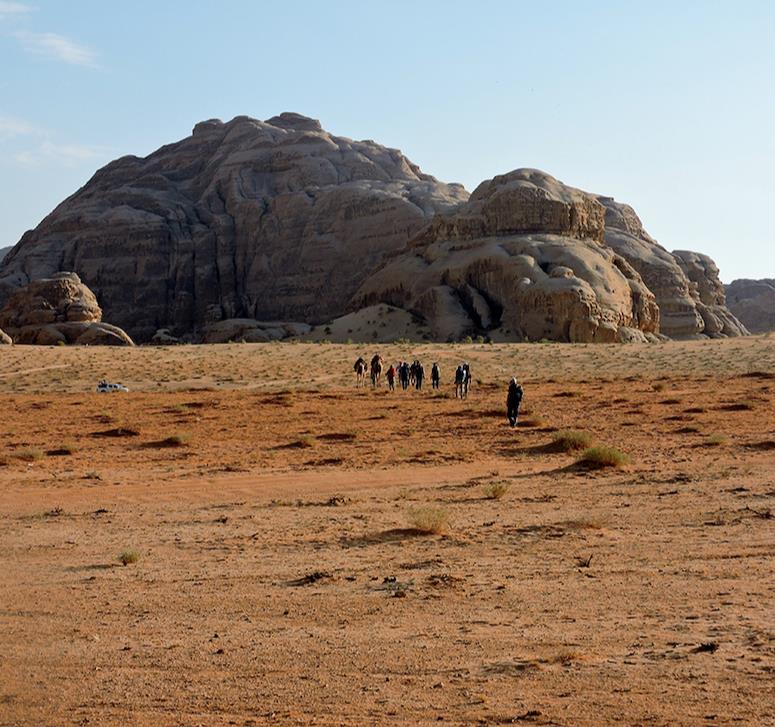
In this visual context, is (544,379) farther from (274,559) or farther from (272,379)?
(274,559)

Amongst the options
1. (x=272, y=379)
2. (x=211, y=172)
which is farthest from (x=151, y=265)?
(x=272, y=379)

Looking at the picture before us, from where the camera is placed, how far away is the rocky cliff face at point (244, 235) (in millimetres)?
109562

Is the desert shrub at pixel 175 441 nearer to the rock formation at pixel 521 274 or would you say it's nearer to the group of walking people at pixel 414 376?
the group of walking people at pixel 414 376

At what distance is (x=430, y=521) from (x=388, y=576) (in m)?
2.50

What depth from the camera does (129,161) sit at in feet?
456

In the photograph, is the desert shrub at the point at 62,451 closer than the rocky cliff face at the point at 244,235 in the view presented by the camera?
Yes

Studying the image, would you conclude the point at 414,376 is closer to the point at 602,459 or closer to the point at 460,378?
Result: the point at 460,378

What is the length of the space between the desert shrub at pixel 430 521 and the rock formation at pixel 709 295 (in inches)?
3481

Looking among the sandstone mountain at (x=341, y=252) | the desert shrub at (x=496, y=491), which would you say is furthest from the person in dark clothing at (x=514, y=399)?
the sandstone mountain at (x=341, y=252)

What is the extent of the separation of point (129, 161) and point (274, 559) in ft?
434

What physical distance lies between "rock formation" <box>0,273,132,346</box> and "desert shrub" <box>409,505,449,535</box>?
61.7 m

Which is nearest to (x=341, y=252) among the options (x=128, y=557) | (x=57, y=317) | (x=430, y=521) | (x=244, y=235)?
(x=244, y=235)

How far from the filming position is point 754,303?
484 feet

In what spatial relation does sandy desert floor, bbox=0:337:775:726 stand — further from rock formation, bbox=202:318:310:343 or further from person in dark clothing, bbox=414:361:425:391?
rock formation, bbox=202:318:310:343
